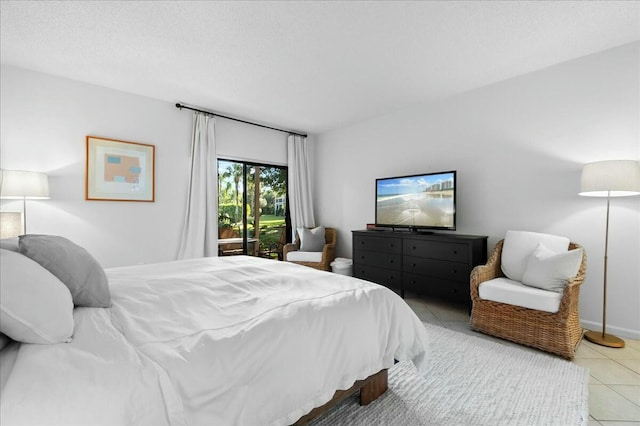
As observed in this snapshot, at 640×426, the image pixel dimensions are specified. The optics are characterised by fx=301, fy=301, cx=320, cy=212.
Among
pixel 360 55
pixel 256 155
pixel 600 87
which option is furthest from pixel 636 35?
pixel 256 155

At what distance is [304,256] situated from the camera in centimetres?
483

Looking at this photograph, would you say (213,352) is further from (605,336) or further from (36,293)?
(605,336)

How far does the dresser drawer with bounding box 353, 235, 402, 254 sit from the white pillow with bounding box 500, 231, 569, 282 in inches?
48.1

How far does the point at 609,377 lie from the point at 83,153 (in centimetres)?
525

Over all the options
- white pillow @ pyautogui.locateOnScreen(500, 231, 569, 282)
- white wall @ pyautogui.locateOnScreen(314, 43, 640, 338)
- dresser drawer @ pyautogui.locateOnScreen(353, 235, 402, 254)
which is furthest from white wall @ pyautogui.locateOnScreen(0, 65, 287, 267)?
white pillow @ pyautogui.locateOnScreen(500, 231, 569, 282)

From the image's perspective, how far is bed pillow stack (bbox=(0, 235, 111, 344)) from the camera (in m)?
0.88

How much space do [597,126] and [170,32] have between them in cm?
396

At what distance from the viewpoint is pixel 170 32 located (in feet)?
8.10

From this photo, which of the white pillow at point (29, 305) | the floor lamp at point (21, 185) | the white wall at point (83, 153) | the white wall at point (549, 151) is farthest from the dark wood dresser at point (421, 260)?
the floor lamp at point (21, 185)

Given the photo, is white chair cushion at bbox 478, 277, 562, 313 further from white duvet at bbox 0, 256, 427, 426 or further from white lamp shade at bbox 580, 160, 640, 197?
white duvet at bbox 0, 256, 427, 426

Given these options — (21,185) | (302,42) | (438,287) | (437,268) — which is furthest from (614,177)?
(21,185)

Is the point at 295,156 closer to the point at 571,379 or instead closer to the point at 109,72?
the point at 109,72

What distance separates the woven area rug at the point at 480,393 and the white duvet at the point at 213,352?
0.26 metres

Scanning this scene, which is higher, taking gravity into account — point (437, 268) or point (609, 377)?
point (437, 268)
